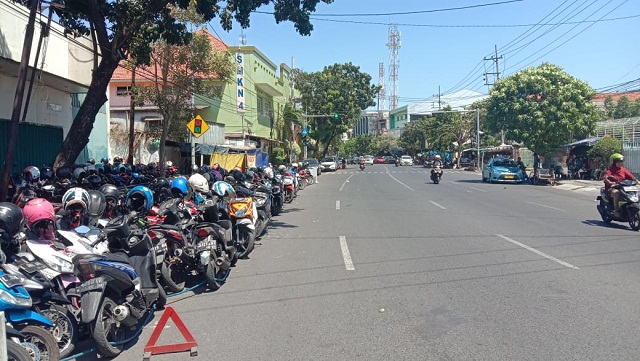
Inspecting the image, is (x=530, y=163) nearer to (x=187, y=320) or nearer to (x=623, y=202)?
(x=623, y=202)

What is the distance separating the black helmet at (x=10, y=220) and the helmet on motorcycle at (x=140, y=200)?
3.03 m

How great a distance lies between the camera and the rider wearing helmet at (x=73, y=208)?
6631mm

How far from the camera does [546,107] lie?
102ft

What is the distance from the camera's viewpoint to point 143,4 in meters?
12.8

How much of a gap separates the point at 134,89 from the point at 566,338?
1978cm

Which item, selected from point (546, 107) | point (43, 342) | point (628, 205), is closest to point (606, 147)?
point (546, 107)

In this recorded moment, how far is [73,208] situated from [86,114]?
6.07 meters

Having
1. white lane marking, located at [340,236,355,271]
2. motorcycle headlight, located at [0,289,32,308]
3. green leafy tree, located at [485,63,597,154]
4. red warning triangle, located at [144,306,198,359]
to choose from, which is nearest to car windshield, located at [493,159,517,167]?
green leafy tree, located at [485,63,597,154]

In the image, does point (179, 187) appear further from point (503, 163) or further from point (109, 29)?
point (503, 163)

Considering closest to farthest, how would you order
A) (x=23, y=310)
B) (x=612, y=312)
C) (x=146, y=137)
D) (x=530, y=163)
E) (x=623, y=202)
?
(x=23, y=310) < (x=612, y=312) < (x=623, y=202) < (x=146, y=137) < (x=530, y=163)

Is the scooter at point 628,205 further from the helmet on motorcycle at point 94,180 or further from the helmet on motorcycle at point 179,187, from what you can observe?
the helmet on motorcycle at point 94,180

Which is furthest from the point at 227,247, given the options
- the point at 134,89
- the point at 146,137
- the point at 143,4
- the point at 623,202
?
the point at 146,137

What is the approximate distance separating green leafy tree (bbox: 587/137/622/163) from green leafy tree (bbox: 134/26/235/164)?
20505 mm

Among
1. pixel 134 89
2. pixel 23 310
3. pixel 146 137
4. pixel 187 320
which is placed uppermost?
pixel 134 89
